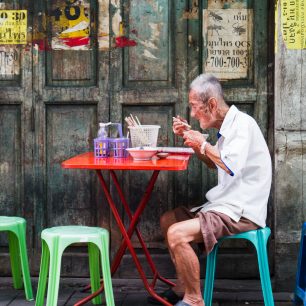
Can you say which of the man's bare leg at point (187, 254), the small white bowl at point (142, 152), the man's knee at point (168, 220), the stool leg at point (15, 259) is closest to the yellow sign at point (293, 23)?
the small white bowl at point (142, 152)

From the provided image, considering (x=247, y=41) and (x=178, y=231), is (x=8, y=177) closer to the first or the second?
(x=178, y=231)

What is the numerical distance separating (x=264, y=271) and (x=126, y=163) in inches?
45.4

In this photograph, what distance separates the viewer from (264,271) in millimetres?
4480

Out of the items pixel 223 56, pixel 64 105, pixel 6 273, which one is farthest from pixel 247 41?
pixel 6 273

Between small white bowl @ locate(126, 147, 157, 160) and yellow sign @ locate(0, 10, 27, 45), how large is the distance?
5.15 feet

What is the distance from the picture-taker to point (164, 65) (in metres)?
5.50

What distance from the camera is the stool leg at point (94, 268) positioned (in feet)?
16.1

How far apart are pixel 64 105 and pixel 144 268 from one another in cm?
148

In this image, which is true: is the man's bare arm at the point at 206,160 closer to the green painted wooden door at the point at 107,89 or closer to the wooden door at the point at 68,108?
the green painted wooden door at the point at 107,89

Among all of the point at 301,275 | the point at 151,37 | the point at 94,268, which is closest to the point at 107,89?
the point at 151,37

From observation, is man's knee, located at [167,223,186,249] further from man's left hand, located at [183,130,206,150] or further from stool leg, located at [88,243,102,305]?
stool leg, located at [88,243,102,305]

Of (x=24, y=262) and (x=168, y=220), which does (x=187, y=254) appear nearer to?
(x=168, y=220)

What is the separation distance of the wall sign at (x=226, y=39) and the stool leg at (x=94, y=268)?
66.5 inches

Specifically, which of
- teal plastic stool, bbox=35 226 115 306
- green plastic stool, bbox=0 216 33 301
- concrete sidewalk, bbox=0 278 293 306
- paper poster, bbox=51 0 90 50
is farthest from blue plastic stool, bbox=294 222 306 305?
paper poster, bbox=51 0 90 50
